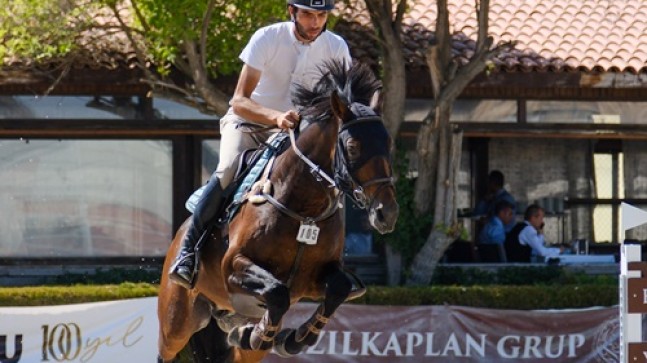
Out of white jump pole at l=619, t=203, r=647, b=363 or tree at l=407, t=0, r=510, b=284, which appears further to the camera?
tree at l=407, t=0, r=510, b=284

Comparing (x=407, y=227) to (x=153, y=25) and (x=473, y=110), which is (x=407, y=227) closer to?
(x=473, y=110)

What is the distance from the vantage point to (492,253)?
19.3m

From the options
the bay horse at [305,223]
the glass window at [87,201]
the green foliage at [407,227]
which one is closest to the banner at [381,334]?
the green foliage at [407,227]

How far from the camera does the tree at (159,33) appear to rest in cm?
1608

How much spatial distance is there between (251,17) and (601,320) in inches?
221

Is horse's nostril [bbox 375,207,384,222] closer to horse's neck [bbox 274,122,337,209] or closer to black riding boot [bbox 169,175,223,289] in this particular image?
horse's neck [bbox 274,122,337,209]

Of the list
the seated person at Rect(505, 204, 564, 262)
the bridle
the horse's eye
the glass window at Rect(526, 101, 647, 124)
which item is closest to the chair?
the seated person at Rect(505, 204, 564, 262)

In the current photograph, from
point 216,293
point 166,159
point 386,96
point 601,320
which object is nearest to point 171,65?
point 166,159

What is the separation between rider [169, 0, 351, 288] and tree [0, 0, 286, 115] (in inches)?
238

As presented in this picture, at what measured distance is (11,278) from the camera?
19.5m

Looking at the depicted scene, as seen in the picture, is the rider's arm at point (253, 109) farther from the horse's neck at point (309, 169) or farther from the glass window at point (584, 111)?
the glass window at point (584, 111)

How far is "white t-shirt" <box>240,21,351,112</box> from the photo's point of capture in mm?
9641

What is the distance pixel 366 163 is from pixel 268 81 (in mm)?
1653

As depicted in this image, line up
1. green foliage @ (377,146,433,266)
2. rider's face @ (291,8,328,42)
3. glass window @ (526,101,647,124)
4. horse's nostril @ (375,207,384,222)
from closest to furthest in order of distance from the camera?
horse's nostril @ (375,207,384,222)
rider's face @ (291,8,328,42)
green foliage @ (377,146,433,266)
glass window @ (526,101,647,124)
